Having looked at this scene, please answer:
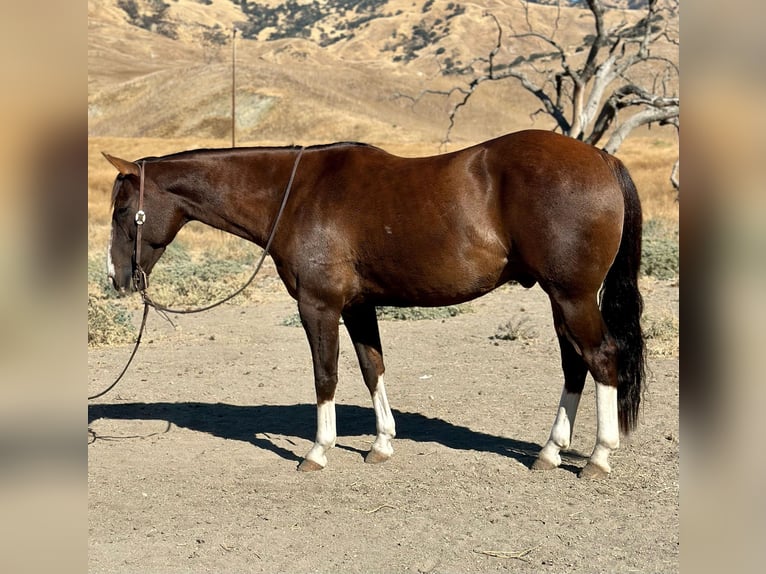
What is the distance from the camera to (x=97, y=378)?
28.5 ft

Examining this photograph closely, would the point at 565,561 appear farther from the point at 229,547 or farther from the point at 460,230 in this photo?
the point at 460,230

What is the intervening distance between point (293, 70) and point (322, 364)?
82.6m

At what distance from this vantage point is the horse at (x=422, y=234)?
5250 millimetres

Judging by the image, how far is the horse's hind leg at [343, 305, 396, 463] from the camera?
20.0 ft

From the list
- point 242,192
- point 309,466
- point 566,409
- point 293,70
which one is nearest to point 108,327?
point 242,192

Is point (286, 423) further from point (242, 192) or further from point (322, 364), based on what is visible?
point (242, 192)

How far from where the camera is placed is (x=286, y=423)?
7.26 m

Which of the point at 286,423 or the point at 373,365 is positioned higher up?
the point at 373,365

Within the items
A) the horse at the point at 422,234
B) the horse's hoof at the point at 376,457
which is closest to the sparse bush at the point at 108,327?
the horse at the point at 422,234

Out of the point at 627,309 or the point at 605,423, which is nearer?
the point at 605,423

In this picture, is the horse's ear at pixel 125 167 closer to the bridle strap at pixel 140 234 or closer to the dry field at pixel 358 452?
the bridle strap at pixel 140 234

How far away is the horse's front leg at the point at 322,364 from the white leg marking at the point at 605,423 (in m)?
1.72

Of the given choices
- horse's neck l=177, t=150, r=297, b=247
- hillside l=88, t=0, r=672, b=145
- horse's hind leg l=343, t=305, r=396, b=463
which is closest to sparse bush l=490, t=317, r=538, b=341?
horse's hind leg l=343, t=305, r=396, b=463

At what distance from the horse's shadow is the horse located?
1.87 ft
